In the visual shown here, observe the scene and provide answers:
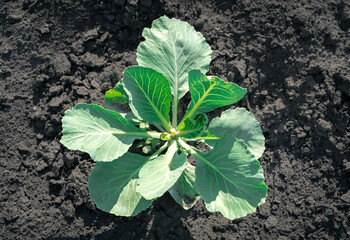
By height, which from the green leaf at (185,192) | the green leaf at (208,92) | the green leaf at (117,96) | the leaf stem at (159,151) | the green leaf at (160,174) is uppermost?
the green leaf at (208,92)

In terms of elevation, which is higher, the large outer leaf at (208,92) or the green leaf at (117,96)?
the large outer leaf at (208,92)

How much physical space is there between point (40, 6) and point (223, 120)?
5.45 feet

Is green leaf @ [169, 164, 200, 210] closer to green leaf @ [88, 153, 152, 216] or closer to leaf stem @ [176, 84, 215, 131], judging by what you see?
green leaf @ [88, 153, 152, 216]

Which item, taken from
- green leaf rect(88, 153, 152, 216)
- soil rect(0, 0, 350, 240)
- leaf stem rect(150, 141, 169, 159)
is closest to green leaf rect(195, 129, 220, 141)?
leaf stem rect(150, 141, 169, 159)

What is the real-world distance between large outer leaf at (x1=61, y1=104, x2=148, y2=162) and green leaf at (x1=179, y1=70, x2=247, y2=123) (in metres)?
0.49

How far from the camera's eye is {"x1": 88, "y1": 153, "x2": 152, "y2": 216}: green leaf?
2.22m

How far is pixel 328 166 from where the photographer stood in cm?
267

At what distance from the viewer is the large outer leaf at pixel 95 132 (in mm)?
2139

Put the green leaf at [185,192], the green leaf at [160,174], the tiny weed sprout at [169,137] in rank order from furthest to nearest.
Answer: the green leaf at [185,192]
the tiny weed sprout at [169,137]
the green leaf at [160,174]

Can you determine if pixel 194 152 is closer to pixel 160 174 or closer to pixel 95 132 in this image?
pixel 160 174

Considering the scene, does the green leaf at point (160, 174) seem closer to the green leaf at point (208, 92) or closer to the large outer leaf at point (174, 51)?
the green leaf at point (208, 92)

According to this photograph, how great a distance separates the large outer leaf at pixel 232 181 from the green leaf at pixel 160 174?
16cm

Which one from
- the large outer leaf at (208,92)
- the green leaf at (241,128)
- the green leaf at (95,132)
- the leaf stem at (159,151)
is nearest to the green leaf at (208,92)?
the large outer leaf at (208,92)

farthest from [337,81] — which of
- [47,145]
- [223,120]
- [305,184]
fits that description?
[47,145]
